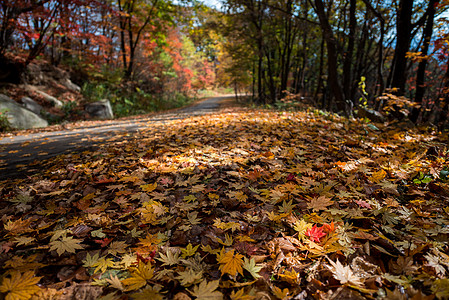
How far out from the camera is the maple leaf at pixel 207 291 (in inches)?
41.2

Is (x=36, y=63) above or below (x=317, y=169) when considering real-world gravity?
above

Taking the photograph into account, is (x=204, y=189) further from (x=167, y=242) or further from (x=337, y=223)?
(x=337, y=223)

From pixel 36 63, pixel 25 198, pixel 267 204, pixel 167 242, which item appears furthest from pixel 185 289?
pixel 36 63

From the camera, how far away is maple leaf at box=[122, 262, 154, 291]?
1.11 meters

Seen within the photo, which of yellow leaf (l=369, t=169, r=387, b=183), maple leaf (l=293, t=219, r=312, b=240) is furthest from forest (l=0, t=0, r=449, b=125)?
maple leaf (l=293, t=219, r=312, b=240)

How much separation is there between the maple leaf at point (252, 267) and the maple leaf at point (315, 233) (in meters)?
0.43

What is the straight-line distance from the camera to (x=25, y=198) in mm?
2012

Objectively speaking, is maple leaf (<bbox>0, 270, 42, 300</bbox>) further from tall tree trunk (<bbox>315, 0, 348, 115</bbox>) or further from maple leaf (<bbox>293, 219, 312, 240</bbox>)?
tall tree trunk (<bbox>315, 0, 348, 115</bbox>)

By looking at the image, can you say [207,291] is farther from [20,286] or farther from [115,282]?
[20,286]

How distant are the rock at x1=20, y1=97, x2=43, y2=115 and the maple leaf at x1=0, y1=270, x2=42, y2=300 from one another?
31.2 feet

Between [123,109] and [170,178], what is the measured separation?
10.4 meters

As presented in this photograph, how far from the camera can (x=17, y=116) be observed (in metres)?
6.84

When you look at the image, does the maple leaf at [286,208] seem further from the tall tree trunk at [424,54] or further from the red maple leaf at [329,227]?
the tall tree trunk at [424,54]

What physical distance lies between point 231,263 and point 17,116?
8709 mm
